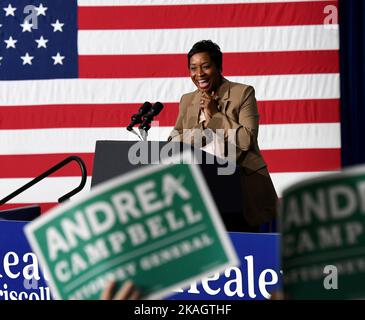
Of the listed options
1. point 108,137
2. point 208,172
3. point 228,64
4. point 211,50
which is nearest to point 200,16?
point 228,64

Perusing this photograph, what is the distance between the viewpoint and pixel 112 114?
4.07 metres

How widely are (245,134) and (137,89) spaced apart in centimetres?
198

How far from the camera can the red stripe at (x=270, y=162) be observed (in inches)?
156

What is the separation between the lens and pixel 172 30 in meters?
4.09

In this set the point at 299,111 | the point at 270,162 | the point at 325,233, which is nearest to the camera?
the point at 325,233

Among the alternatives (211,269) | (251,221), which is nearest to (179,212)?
(211,269)

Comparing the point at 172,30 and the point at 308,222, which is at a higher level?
the point at 172,30

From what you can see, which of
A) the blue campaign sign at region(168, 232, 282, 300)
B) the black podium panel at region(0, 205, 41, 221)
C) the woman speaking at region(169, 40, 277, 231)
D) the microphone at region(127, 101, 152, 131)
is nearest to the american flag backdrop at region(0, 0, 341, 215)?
the woman speaking at region(169, 40, 277, 231)

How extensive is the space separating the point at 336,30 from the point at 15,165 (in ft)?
6.50

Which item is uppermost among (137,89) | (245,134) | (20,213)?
(137,89)

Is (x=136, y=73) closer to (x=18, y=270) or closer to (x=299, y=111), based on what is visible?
(x=299, y=111)

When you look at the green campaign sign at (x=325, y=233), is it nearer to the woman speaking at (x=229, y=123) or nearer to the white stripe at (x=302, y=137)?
the woman speaking at (x=229, y=123)

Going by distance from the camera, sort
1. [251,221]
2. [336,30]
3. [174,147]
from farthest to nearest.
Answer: [336,30]
[251,221]
[174,147]

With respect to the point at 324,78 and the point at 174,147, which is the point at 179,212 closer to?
the point at 174,147
